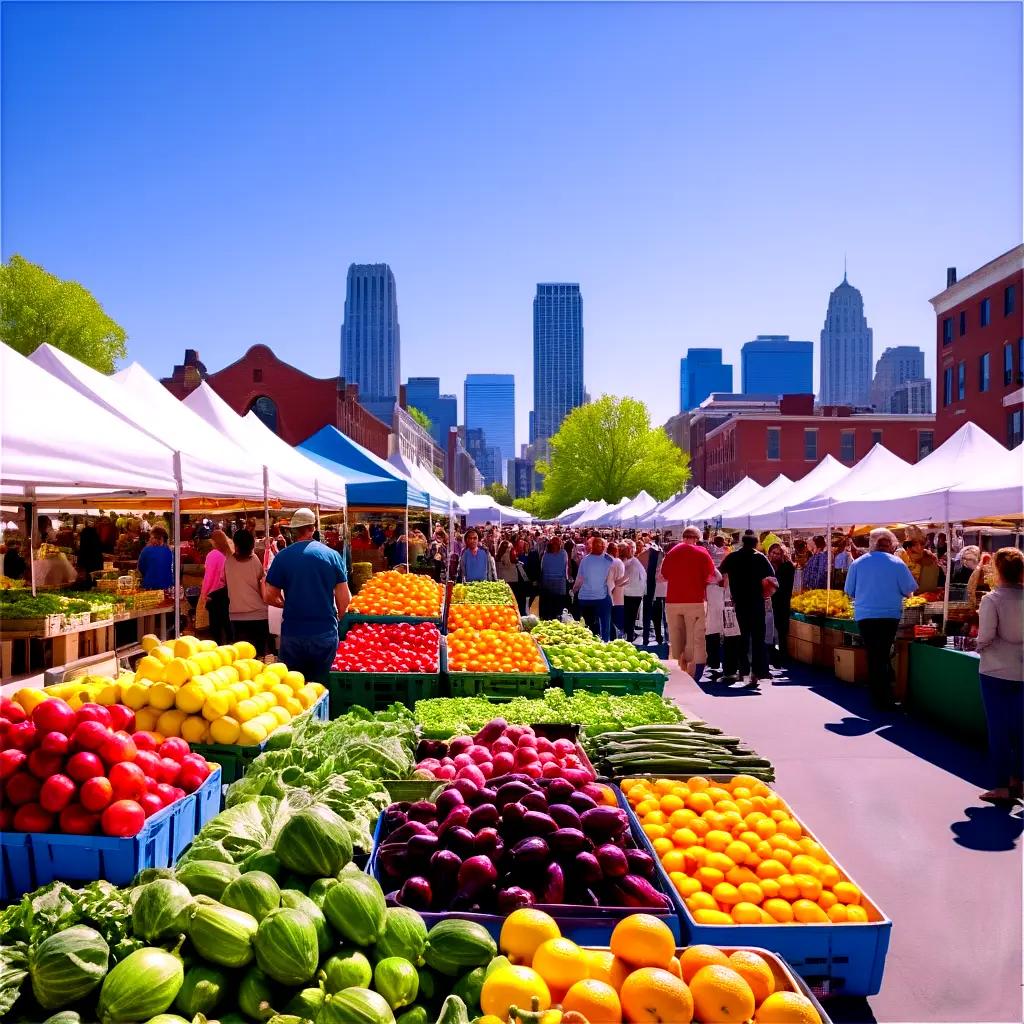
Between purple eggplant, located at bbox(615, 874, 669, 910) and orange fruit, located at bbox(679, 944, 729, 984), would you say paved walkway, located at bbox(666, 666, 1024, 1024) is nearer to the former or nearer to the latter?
purple eggplant, located at bbox(615, 874, 669, 910)

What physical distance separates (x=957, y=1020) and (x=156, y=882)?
3381 millimetres

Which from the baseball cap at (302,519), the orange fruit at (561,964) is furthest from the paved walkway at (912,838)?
the baseball cap at (302,519)

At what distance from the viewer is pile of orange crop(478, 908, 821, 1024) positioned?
88.4 inches

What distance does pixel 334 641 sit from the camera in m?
7.18

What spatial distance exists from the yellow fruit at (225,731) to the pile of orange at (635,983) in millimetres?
2466

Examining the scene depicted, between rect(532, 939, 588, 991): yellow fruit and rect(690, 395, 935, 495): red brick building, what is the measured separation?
6647 centimetres

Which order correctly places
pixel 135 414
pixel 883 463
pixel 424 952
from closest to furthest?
pixel 424 952, pixel 135 414, pixel 883 463

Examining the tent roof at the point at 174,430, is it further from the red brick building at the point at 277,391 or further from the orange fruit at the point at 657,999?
the red brick building at the point at 277,391

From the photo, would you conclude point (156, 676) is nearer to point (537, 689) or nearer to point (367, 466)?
point (537, 689)

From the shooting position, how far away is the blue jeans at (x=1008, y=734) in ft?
21.2

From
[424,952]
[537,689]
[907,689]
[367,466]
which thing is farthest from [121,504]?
[424,952]

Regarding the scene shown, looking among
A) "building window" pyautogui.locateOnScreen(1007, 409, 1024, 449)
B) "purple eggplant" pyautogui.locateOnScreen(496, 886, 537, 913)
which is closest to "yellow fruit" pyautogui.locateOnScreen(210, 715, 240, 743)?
"purple eggplant" pyautogui.locateOnScreen(496, 886, 537, 913)

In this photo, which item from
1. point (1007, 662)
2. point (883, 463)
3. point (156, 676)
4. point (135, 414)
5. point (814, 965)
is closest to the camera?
point (814, 965)

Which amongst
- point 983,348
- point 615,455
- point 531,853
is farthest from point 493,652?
point 615,455
